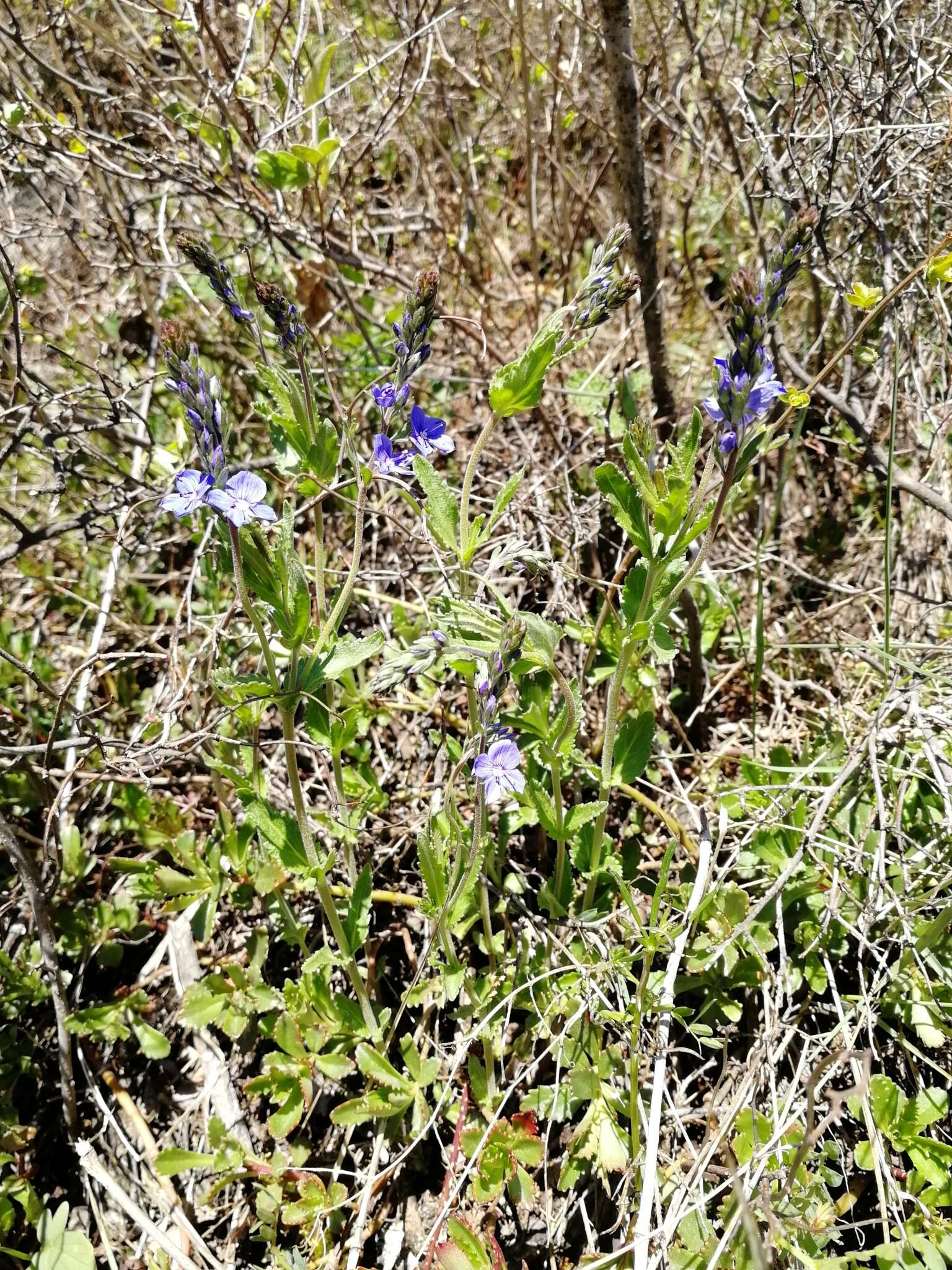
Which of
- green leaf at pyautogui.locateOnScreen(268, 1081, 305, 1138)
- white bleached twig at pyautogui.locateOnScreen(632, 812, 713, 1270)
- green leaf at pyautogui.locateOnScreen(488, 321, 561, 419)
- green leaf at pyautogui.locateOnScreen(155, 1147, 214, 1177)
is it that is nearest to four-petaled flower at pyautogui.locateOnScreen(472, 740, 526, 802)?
white bleached twig at pyautogui.locateOnScreen(632, 812, 713, 1270)

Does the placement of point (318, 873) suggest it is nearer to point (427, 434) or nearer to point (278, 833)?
point (278, 833)

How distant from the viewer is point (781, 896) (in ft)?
8.55

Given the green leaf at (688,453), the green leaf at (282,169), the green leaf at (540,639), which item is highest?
the green leaf at (282,169)

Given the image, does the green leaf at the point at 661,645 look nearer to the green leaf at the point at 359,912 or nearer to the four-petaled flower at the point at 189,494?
the green leaf at the point at 359,912

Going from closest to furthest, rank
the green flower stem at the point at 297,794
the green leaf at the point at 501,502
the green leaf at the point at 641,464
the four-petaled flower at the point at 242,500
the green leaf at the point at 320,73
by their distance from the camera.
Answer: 1. the four-petaled flower at the point at 242,500
2. the green flower stem at the point at 297,794
3. the green leaf at the point at 641,464
4. the green leaf at the point at 501,502
5. the green leaf at the point at 320,73

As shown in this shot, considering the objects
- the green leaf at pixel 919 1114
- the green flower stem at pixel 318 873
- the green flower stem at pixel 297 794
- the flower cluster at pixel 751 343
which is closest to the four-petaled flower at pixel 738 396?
the flower cluster at pixel 751 343

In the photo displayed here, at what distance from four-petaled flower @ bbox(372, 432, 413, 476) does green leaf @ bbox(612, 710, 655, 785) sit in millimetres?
934

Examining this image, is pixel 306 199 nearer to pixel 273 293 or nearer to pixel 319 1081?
pixel 273 293

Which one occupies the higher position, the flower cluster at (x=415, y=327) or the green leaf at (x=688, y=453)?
the flower cluster at (x=415, y=327)

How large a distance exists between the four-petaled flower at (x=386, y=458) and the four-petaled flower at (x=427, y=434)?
0.07 metres

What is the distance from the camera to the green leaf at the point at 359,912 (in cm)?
250

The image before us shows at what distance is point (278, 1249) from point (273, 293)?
2436 millimetres

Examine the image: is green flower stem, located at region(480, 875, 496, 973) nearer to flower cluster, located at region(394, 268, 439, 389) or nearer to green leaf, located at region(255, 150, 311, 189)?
flower cluster, located at region(394, 268, 439, 389)

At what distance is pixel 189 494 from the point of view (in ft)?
6.29
